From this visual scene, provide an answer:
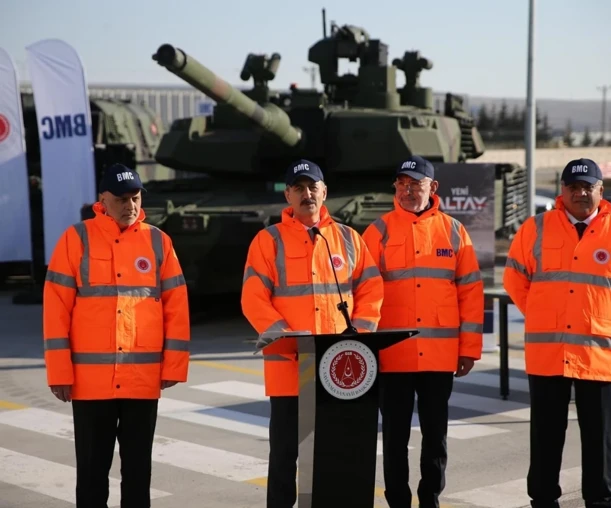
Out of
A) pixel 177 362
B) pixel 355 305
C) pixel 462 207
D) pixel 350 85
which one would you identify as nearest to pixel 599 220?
pixel 355 305

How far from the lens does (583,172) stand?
7.39m

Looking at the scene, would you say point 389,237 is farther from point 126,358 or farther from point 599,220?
point 126,358

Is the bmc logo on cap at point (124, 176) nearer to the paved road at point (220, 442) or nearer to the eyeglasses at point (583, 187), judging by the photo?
the paved road at point (220, 442)

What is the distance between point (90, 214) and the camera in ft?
54.5

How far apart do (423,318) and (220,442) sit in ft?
10.1

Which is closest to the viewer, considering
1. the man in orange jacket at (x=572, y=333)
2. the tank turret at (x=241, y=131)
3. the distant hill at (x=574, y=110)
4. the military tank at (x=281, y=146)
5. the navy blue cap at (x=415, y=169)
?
the man in orange jacket at (x=572, y=333)

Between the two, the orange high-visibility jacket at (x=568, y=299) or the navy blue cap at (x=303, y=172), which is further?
the orange high-visibility jacket at (x=568, y=299)

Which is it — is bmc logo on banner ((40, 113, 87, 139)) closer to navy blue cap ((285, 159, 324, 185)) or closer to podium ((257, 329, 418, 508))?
navy blue cap ((285, 159, 324, 185))

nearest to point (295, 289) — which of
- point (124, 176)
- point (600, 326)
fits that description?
point (124, 176)

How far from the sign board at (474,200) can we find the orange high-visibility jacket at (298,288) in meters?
7.87

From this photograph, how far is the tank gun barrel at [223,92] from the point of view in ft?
45.0

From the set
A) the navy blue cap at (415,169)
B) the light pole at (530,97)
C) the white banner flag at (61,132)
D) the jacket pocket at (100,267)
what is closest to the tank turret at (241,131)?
the white banner flag at (61,132)

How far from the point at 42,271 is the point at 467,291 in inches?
533

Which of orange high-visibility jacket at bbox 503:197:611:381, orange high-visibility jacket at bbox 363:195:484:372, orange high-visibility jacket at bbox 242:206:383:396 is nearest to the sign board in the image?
orange high-visibility jacket at bbox 363:195:484:372
